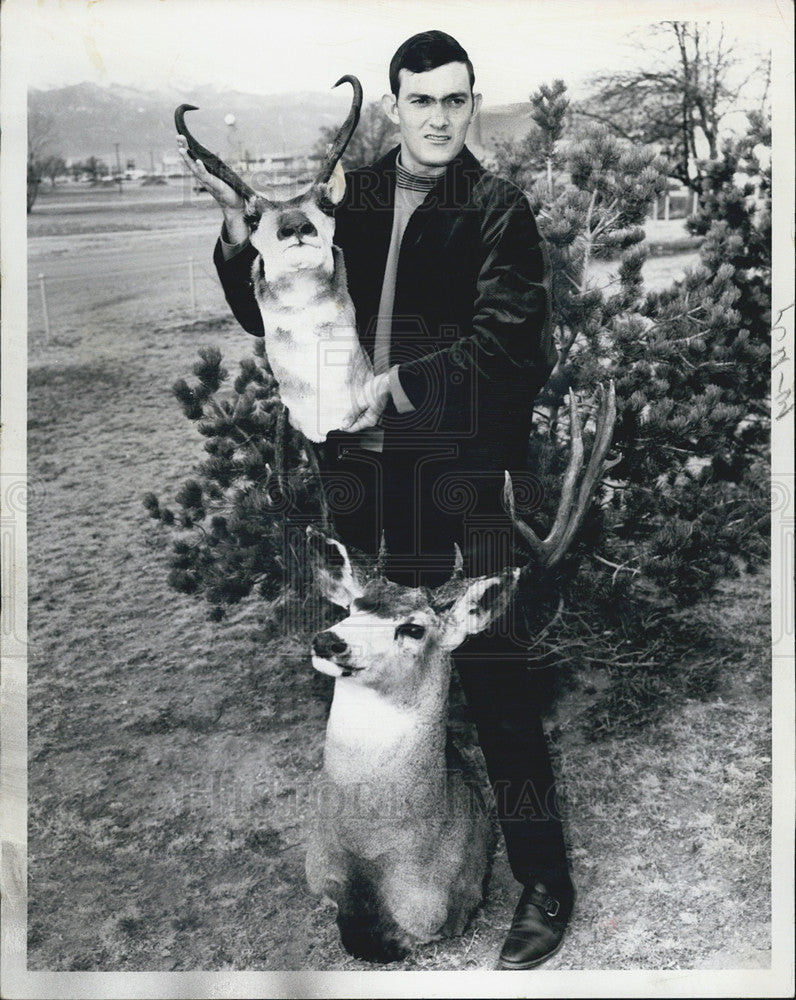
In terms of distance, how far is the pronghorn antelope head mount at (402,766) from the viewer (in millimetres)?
3160

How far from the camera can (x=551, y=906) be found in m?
3.21

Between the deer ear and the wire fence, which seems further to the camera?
the wire fence

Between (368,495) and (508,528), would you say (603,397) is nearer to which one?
(508,528)

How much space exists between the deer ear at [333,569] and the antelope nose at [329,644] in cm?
13

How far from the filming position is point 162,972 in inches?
127

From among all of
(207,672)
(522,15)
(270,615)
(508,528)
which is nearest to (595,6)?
(522,15)

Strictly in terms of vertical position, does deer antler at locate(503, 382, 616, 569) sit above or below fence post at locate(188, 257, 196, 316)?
below

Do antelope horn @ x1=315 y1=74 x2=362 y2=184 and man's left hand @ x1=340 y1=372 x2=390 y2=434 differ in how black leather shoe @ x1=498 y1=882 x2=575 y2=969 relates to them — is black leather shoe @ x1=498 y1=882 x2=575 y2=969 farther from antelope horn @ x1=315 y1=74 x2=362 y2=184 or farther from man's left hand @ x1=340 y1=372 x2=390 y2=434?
antelope horn @ x1=315 y1=74 x2=362 y2=184

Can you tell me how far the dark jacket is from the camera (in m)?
3.15

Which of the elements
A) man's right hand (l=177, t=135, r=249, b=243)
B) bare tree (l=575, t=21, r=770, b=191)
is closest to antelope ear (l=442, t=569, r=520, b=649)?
man's right hand (l=177, t=135, r=249, b=243)

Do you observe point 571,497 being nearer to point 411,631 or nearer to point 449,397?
point 449,397

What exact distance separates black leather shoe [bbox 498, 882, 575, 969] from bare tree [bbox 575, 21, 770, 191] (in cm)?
232

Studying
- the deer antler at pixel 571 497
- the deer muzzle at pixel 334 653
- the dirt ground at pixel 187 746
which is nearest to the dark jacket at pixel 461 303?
the deer antler at pixel 571 497

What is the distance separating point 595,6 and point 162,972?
3415 millimetres
